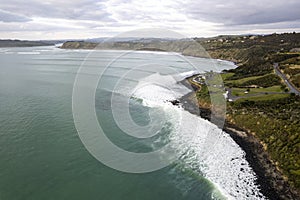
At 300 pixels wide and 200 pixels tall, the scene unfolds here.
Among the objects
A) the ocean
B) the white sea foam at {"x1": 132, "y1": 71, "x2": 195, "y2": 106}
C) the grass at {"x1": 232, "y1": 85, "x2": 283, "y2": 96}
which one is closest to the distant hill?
the white sea foam at {"x1": 132, "y1": 71, "x2": 195, "y2": 106}

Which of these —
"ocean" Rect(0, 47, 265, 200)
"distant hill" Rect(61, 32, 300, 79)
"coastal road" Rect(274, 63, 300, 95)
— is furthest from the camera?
"distant hill" Rect(61, 32, 300, 79)

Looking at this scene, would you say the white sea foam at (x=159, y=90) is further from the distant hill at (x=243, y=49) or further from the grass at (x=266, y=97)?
the grass at (x=266, y=97)

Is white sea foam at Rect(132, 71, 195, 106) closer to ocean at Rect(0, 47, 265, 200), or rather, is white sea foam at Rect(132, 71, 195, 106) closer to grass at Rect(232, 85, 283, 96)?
ocean at Rect(0, 47, 265, 200)

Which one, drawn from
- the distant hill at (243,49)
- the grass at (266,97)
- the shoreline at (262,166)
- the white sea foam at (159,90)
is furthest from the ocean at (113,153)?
the distant hill at (243,49)

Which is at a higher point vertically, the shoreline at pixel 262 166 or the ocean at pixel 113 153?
the ocean at pixel 113 153

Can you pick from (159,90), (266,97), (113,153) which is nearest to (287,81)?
(266,97)

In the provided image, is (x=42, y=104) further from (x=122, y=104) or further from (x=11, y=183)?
(x=11, y=183)

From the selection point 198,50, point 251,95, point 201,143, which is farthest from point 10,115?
point 198,50
